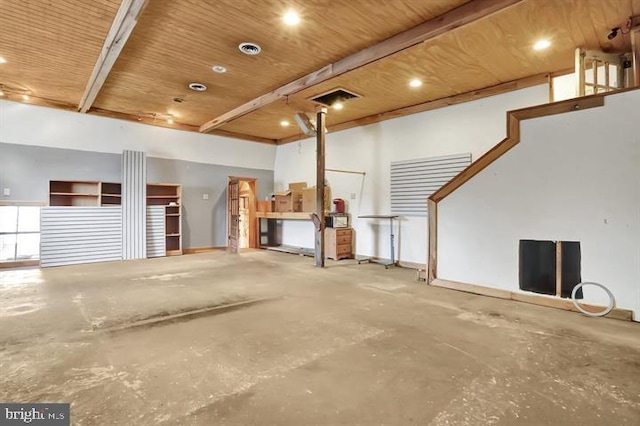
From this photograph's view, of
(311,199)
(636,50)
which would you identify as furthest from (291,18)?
(311,199)

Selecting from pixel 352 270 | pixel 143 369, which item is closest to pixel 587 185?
pixel 352 270

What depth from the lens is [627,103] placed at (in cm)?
351

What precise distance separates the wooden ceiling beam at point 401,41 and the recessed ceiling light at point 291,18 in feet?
3.66

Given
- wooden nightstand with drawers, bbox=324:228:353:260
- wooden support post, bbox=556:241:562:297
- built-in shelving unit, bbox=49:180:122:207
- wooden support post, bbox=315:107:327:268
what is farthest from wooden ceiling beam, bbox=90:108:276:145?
wooden support post, bbox=556:241:562:297

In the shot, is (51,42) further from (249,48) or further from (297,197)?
(297,197)

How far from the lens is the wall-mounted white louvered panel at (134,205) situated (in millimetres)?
7441

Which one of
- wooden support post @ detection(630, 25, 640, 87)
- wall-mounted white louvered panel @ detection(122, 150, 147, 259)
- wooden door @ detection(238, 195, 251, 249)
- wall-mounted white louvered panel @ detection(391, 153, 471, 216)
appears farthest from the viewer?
wooden door @ detection(238, 195, 251, 249)

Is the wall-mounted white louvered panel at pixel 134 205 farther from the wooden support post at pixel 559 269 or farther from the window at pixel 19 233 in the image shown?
the wooden support post at pixel 559 269

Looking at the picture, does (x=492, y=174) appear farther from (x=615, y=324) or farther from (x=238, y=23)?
(x=238, y=23)

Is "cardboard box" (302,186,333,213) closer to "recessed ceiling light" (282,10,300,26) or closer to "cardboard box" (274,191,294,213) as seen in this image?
"cardboard box" (274,191,294,213)

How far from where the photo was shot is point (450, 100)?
20.6 feet

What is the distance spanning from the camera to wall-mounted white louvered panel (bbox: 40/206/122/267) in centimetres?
651

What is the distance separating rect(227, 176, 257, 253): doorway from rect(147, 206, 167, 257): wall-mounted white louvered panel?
1.65 meters
